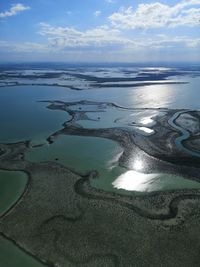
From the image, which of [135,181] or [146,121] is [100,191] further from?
[146,121]

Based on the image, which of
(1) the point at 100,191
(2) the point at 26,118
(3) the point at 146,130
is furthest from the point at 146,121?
(1) the point at 100,191

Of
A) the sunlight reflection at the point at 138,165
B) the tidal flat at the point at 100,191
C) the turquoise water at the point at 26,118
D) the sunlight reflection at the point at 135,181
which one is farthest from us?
the turquoise water at the point at 26,118

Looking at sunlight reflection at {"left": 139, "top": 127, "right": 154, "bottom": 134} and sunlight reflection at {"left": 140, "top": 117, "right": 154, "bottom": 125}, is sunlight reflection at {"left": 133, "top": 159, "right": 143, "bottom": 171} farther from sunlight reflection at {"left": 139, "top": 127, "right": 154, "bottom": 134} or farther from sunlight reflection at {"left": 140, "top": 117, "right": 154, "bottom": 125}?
sunlight reflection at {"left": 140, "top": 117, "right": 154, "bottom": 125}

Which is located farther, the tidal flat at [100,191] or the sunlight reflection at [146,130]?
the sunlight reflection at [146,130]

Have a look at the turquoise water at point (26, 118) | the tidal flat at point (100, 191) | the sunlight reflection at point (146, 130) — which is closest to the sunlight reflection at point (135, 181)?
the tidal flat at point (100, 191)

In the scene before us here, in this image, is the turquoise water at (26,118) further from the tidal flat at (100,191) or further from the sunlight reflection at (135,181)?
the sunlight reflection at (135,181)

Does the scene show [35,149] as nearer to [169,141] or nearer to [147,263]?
[169,141]

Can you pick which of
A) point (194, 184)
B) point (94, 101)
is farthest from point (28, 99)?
point (194, 184)
